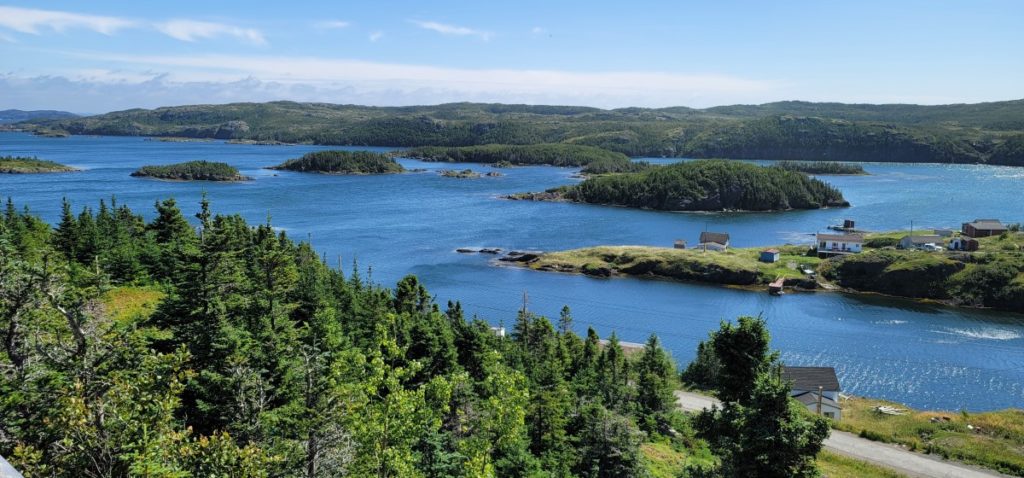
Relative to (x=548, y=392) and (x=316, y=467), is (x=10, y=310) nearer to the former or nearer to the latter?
(x=316, y=467)

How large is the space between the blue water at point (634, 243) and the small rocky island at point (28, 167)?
8098mm

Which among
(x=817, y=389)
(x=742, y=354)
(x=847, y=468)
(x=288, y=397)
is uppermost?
(x=742, y=354)

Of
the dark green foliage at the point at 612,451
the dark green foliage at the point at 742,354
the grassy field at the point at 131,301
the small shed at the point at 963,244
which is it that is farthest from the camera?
the small shed at the point at 963,244

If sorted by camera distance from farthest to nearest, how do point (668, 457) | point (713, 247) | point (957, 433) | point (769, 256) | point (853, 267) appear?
1. point (713, 247)
2. point (769, 256)
3. point (853, 267)
4. point (957, 433)
5. point (668, 457)

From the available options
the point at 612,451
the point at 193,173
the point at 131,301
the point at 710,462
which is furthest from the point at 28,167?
the point at 612,451

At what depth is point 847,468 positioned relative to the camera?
1121 inches

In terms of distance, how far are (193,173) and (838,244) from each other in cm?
15135

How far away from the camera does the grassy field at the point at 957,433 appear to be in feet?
98.1

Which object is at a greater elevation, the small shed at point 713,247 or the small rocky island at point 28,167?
the small rocky island at point 28,167

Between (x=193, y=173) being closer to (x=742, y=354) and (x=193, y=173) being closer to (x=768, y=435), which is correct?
(x=742, y=354)

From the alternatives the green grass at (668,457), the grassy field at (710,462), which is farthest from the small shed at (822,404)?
the green grass at (668,457)

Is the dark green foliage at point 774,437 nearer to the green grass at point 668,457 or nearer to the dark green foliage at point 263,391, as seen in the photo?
the dark green foliage at point 263,391

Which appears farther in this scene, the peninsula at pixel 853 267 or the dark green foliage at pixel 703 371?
the peninsula at pixel 853 267

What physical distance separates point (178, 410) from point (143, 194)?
132 meters
